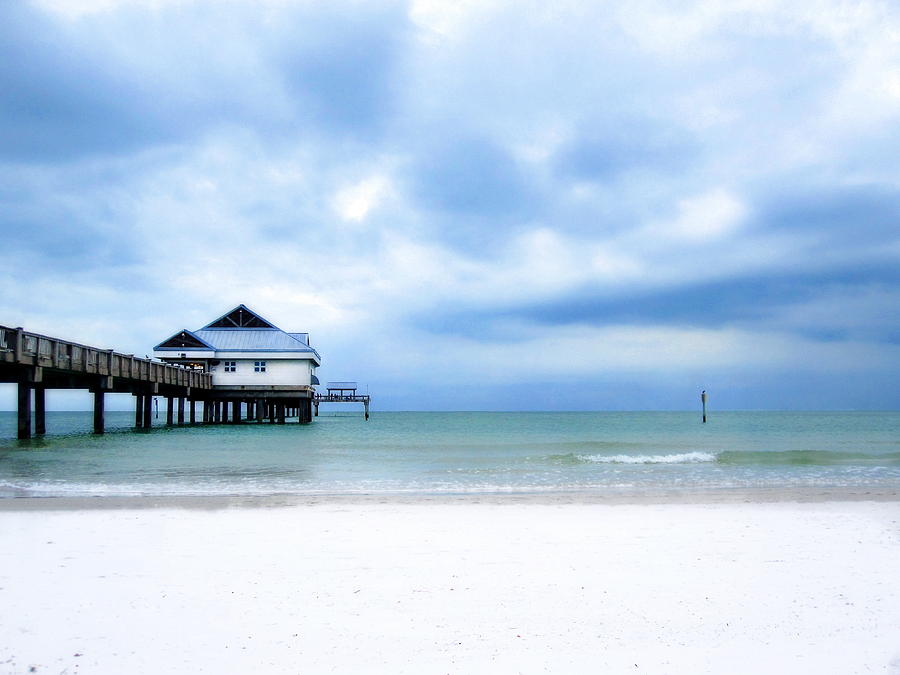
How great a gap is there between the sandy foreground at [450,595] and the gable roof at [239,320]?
36828mm

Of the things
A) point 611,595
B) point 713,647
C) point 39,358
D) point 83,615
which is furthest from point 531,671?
point 39,358

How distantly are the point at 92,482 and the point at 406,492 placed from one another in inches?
282

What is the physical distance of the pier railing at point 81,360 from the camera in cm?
2275

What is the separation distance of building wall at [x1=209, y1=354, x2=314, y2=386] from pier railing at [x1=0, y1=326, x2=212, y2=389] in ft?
6.59

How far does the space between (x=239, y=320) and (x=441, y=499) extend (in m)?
36.6

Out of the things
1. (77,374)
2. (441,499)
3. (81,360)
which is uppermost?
(81,360)

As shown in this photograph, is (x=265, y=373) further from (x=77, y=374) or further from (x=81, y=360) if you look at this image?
(x=81, y=360)

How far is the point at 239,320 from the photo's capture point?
148 feet

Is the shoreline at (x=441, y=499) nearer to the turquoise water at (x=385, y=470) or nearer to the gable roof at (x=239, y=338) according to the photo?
the turquoise water at (x=385, y=470)

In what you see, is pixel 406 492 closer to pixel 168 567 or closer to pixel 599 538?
pixel 599 538

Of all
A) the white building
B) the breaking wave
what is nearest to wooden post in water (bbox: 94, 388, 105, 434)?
the white building

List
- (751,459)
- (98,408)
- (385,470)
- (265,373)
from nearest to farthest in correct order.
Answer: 1. (385,470)
2. (751,459)
3. (98,408)
4. (265,373)

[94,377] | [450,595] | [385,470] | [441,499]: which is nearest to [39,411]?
[94,377]

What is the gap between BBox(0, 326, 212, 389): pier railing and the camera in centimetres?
2275
